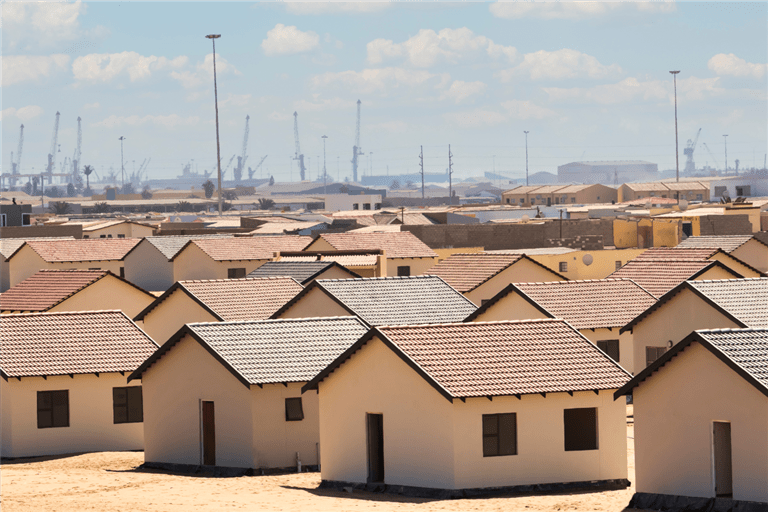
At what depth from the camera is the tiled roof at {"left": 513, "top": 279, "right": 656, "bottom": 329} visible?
38.2 metres

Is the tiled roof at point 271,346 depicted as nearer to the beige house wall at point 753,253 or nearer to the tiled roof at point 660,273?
the tiled roof at point 660,273

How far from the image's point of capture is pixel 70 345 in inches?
1356

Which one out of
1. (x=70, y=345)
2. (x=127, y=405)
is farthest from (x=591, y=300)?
(x=70, y=345)

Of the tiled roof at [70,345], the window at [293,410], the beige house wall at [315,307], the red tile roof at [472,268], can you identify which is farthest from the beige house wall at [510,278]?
the window at [293,410]

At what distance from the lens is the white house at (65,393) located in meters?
33.0

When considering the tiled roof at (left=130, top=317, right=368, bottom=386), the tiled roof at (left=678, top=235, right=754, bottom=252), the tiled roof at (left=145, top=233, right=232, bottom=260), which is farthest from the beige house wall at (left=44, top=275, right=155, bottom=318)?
the tiled roof at (left=678, top=235, right=754, bottom=252)

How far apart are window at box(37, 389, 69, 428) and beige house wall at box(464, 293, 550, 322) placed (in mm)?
12606

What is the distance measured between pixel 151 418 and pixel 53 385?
151 inches

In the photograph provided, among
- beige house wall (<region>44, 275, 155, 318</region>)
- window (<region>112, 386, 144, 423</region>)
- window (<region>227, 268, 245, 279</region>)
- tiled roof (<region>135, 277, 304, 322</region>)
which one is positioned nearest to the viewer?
window (<region>112, 386, 144, 423</region>)

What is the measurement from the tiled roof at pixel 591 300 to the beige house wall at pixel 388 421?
12437mm

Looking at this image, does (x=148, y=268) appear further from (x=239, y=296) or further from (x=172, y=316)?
(x=239, y=296)

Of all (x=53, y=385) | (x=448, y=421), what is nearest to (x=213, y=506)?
(x=448, y=421)

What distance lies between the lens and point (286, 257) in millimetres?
60688

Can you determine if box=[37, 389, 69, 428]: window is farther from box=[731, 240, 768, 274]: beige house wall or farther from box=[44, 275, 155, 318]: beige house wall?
box=[731, 240, 768, 274]: beige house wall
